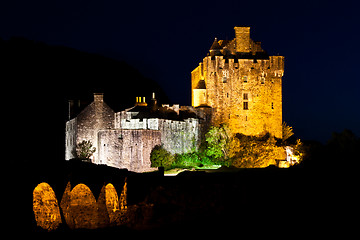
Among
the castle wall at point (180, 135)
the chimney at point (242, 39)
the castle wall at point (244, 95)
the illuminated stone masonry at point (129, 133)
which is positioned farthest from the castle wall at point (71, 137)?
the chimney at point (242, 39)

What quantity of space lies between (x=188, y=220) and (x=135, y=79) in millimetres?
76022

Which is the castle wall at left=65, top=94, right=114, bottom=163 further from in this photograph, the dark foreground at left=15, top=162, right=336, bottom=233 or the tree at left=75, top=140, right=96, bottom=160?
the dark foreground at left=15, top=162, right=336, bottom=233

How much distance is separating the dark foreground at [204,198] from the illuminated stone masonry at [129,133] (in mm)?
9447

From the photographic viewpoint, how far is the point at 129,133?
49375mm

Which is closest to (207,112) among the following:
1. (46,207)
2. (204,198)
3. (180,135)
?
(180,135)

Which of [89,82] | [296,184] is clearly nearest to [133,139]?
[296,184]

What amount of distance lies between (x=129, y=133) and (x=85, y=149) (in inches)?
156

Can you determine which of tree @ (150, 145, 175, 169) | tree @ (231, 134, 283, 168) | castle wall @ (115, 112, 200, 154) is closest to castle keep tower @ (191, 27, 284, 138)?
tree @ (231, 134, 283, 168)

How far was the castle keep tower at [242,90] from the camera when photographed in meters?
57.4

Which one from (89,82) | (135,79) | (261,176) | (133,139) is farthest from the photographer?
(135,79)

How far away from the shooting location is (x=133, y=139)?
162 feet

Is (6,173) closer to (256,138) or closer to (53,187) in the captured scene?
(53,187)

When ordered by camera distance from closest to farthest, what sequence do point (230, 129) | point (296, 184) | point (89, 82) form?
point (296, 184) < point (230, 129) < point (89, 82)

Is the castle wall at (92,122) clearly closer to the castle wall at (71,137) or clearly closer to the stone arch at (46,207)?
the castle wall at (71,137)
